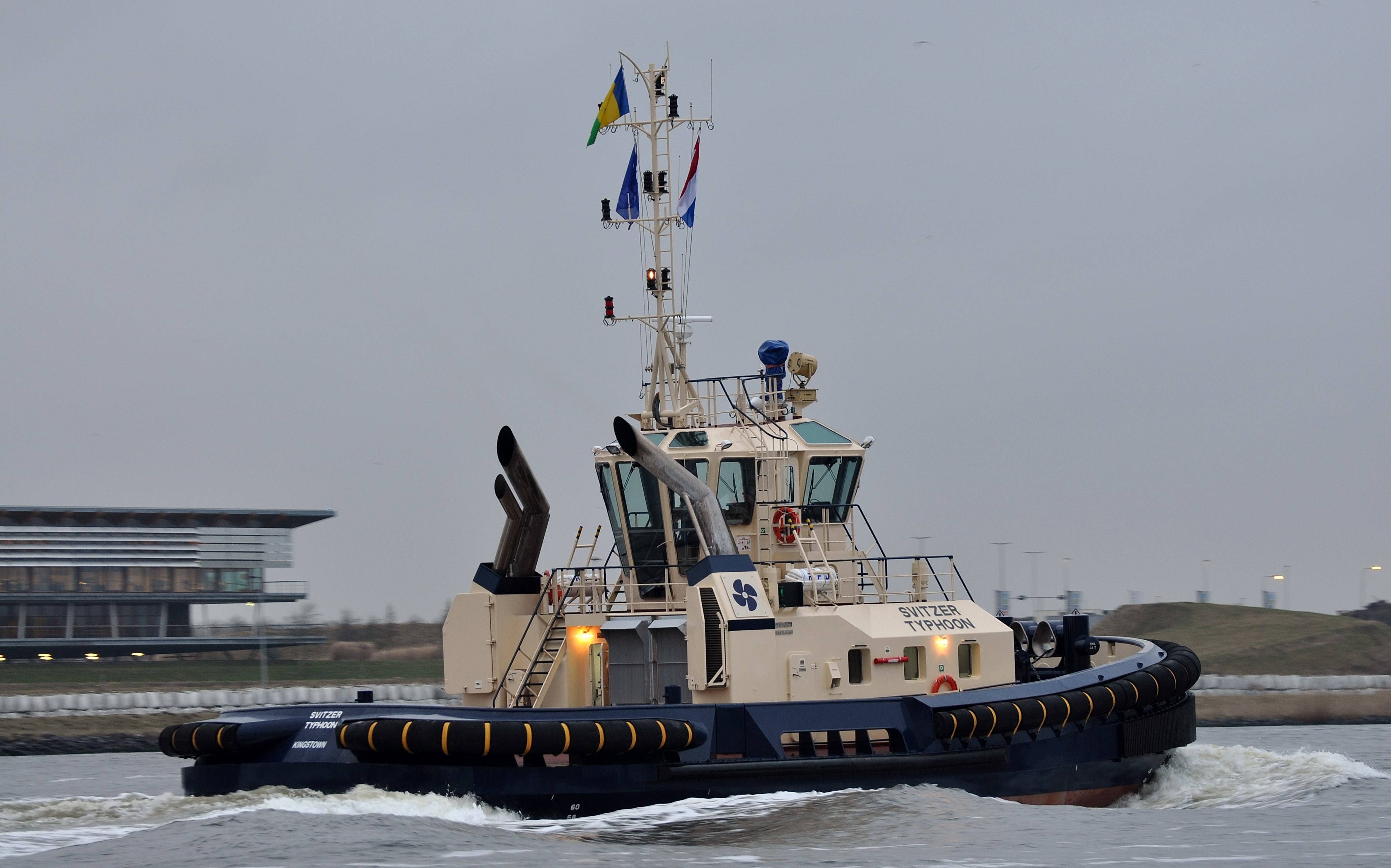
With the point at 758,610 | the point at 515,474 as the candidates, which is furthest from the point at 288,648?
the point at 758,610

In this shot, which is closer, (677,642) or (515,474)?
(677,642)

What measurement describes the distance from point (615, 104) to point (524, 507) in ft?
14.1

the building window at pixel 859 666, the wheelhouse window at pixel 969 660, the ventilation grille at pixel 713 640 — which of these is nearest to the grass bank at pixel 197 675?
the wheelhouse window at pixel 969 660

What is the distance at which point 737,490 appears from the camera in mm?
14141

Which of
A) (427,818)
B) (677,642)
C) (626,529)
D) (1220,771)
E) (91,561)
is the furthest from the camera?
(91,561)

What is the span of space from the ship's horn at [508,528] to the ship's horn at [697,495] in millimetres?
2272

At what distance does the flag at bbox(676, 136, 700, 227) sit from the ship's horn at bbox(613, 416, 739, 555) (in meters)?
3.34

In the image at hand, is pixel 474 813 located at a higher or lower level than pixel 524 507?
lower

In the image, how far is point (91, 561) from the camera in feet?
122

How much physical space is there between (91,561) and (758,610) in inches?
1138

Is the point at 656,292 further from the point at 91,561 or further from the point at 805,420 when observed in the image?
the point at 91,561

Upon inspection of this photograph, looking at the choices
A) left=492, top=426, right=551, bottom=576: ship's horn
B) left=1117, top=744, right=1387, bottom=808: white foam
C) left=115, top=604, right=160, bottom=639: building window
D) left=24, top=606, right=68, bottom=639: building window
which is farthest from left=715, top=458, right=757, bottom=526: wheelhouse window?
left=24, top=606, right=68, bottom=639: building window

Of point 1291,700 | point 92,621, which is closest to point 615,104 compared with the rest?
point 1291,700

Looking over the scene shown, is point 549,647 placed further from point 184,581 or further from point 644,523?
point 184,581
